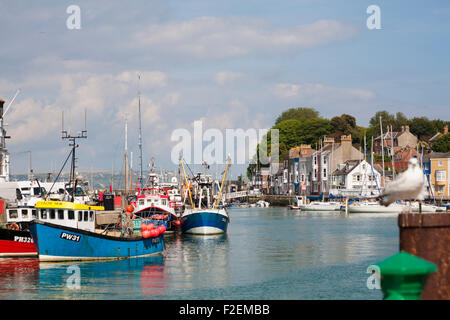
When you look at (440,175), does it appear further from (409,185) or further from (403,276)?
(403,276)

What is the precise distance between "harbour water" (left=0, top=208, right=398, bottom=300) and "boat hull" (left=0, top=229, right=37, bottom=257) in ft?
2.17

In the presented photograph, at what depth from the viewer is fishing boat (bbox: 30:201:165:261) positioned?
37219mm

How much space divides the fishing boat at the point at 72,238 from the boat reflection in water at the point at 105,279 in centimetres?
60

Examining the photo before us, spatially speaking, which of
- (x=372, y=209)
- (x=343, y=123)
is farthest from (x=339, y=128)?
Result: (x=372, y=209)

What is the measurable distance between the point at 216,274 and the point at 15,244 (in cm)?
1575

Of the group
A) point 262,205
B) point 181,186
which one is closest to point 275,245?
point 181,186

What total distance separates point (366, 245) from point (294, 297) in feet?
87.6

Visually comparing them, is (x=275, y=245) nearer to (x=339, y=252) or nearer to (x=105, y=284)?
(x=339, y=252)

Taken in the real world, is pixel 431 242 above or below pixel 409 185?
below

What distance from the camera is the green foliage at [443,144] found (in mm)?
135587

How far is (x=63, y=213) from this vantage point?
127 feet

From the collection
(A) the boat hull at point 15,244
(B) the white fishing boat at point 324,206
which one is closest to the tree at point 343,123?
(B) the white fishing boat at point 324,206

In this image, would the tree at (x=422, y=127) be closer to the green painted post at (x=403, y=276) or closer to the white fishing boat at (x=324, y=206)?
the white fishing boat at (x=324, y=206)
